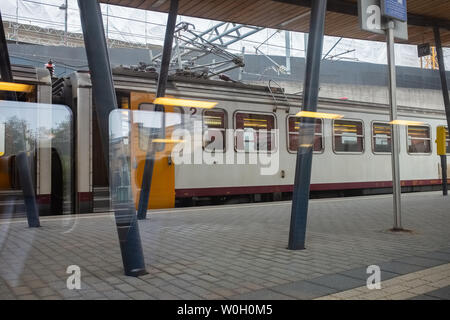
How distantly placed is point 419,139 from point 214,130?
6.93 m

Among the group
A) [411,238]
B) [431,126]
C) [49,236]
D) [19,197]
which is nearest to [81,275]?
[49,236]

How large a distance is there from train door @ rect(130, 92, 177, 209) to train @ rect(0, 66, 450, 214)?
0.8 inches

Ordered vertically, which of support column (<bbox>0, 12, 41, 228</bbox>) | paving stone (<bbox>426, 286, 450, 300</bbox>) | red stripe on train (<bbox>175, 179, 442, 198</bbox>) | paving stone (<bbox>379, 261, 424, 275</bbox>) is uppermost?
support column (<bbox>0, 12, 41, 228</bbox>)

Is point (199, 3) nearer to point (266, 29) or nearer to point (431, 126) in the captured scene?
point (266, 29)

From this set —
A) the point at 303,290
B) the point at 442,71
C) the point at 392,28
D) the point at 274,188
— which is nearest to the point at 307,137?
the point at 303,290

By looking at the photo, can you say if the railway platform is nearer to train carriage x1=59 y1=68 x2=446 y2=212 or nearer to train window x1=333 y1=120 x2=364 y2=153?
train carriage x1=59 y1=68 x2=446 y2=212

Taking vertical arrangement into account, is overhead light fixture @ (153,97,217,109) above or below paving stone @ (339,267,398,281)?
above

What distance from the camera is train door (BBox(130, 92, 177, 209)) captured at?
5.51 metres

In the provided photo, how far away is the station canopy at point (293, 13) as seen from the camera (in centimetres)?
657

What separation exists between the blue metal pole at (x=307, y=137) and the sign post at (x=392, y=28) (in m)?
1.19

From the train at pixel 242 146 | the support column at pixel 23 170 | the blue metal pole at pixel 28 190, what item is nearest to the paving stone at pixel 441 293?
the train at pixel 242 146

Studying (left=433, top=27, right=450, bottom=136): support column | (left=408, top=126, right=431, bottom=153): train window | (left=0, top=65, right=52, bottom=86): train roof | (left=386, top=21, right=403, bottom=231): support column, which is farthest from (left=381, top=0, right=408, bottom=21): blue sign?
(left=408, top=126, right=431, bottom=153): train window

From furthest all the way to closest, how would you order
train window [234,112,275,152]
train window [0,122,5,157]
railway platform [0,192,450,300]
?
1. train window [234,112,275,152]
2. train window [0,122,5,157]
3. railway platform [0,192,450,300]

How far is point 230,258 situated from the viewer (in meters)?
4.14
